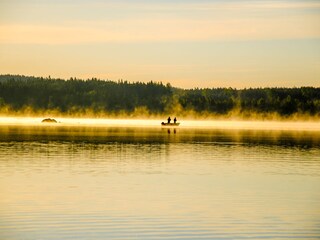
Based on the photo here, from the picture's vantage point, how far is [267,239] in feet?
89.0

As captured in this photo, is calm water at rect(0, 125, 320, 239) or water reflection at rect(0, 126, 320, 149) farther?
water reflection at rect(0, 126, 320, 149)

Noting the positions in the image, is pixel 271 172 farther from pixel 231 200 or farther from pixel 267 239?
pixel 267 239

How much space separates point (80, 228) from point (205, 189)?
1334cm

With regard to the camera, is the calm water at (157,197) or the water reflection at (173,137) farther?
the water reflection at (173,137)

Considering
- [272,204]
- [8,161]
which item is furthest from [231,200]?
[8,161]

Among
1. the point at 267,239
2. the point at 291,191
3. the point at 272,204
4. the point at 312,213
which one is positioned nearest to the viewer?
the point at 267,239

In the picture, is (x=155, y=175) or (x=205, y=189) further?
(x=155, y=175)

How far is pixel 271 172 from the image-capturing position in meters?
51.7

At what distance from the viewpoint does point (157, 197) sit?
1457 inches

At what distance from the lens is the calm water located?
93.6 feet

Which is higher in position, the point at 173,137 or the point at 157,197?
the point at 173,137

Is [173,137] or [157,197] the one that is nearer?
[157,197]

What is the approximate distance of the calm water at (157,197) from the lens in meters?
28.5

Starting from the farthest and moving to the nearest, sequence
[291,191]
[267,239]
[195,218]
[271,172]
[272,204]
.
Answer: [271,172]
[291,191]
[272,204]
[195,218]
[267,239]
